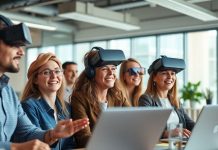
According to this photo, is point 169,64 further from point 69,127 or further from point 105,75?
point 69,127

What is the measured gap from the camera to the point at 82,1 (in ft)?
24.2

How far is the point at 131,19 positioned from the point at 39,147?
6.85 metres

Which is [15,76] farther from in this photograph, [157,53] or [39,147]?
[39,147]

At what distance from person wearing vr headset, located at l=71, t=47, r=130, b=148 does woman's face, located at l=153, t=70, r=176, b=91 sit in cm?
45

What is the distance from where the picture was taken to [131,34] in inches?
357

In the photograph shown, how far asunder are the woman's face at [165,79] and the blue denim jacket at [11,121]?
149 centimetres

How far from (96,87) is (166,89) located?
772 millimetres

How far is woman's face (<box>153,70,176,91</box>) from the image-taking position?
3346 mm

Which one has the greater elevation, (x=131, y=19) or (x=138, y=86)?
(x=131, y=19)

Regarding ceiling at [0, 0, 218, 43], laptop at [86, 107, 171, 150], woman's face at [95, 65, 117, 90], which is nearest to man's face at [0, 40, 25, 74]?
laptop at [86, 107, 171, 150]

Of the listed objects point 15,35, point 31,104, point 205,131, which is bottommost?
point 205,131

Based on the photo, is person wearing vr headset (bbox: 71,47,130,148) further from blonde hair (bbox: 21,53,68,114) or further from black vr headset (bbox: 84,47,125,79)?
blonde hair (bbox: 21,53,68,114)

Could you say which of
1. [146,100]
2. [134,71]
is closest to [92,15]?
[134,71]

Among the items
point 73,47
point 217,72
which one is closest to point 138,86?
point 217,72
